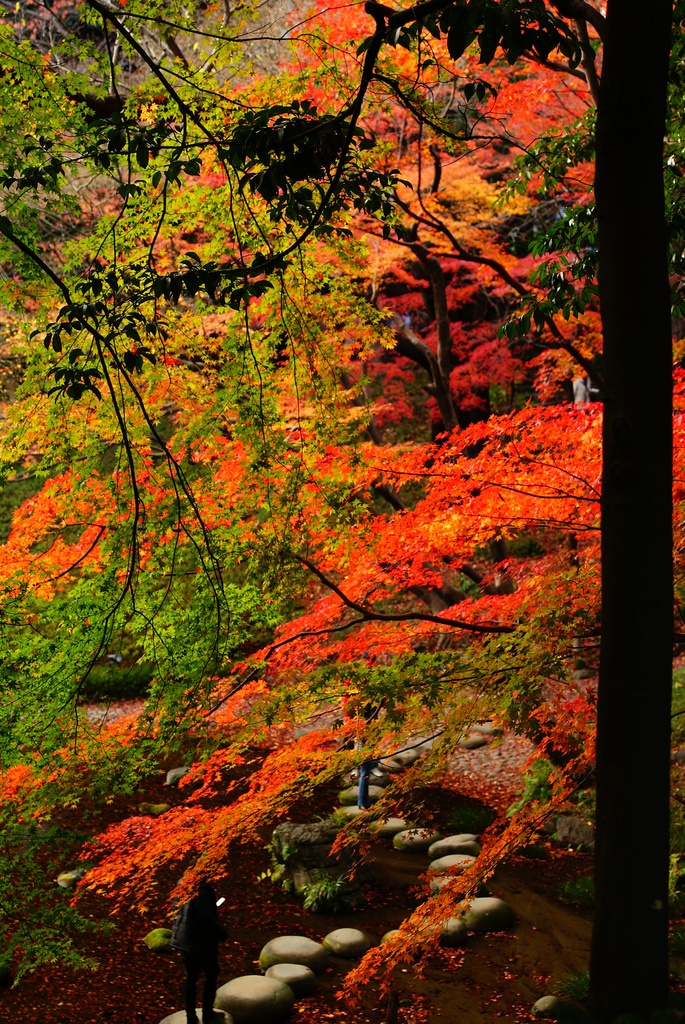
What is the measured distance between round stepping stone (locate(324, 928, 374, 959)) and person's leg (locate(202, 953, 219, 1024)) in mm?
1714

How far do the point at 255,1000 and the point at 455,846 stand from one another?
11.6 ft

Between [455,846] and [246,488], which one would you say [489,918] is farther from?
[246,488]

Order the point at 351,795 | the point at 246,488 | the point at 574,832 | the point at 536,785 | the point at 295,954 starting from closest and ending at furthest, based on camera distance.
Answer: the point at 246,488, the point at 295,954, the point at 574,832, the point at 536,785, the point at 351,795

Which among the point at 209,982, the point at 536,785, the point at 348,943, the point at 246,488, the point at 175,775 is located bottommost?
the point at 175,775

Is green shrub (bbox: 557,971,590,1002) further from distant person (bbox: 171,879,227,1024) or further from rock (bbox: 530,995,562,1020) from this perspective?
distant person (bbox: 171,879,227,1024)

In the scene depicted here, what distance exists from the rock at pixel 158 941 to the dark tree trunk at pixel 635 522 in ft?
20.4

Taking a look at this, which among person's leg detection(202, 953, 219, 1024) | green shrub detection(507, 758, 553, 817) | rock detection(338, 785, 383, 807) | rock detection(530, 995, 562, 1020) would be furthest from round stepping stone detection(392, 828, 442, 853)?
person's leg detection(202, 953, 219, 1024)

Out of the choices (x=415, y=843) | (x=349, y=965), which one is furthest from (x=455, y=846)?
(x=349, y=965)

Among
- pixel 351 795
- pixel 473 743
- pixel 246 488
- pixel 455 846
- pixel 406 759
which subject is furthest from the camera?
pixel 473 743

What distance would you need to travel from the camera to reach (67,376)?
3.01 meters

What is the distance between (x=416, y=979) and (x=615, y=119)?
678 cm

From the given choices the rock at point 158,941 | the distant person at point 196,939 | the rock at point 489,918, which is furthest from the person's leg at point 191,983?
the rock at point 489,918

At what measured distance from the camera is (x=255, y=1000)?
629 centimetres

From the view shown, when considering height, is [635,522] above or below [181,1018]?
above
